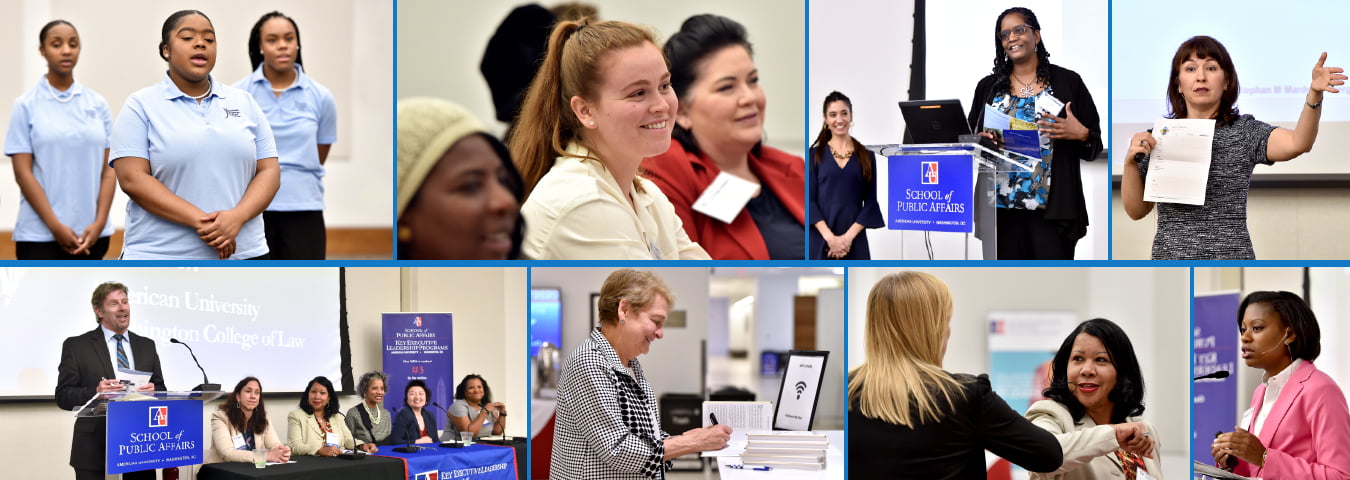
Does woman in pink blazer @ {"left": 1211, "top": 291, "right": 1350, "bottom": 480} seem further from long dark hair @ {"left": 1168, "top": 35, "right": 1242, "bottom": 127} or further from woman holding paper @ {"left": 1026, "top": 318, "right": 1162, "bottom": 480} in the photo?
woman holding paper @ {"left": 1026, "top": 318, "right": 1162, "bottom": 480}

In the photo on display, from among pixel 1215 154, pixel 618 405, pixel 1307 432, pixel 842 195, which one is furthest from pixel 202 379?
pixel 1307 432

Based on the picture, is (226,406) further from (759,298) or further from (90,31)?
(759,298)

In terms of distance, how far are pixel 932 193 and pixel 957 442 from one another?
3.67 ft

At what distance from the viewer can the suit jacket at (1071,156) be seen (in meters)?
5.05

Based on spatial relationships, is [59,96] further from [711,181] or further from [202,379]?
[711,181]

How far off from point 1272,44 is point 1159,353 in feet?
5.33

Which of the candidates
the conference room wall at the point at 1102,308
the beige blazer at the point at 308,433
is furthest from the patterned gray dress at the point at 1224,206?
the beige blazer at the point at 308,433

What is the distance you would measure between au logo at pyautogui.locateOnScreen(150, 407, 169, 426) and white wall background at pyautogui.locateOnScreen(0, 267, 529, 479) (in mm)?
196

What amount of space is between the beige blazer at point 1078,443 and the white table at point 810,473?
797 mm

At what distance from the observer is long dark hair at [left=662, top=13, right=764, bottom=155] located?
4891mm

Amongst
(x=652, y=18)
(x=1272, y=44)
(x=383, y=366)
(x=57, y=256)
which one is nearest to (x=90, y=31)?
(x=57, y=256)

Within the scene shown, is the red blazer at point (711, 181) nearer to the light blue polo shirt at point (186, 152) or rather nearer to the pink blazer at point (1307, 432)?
the light blue polo shirt at point (186, 152)

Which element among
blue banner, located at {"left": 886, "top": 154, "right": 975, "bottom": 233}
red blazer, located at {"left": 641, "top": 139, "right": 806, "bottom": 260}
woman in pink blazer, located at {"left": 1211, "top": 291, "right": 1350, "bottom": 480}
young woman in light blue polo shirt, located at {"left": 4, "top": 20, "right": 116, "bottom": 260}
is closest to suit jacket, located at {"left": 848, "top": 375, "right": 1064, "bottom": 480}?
blue banner, located at {"left": 886, "top": 154, "right": 975, "bottom": 233}

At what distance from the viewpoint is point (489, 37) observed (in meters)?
4.91
